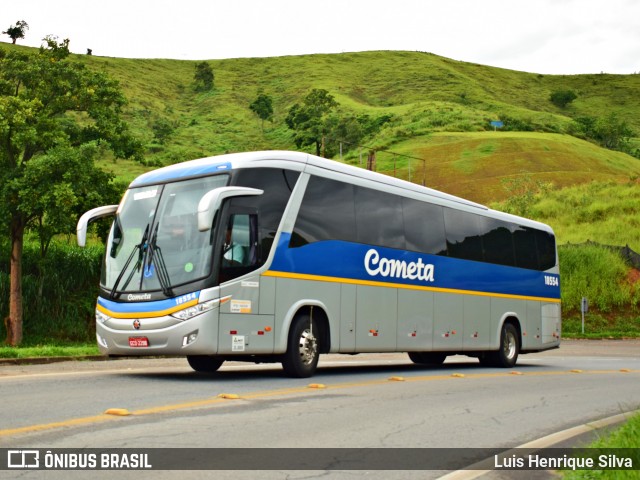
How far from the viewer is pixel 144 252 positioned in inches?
550

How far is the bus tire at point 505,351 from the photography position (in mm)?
21953

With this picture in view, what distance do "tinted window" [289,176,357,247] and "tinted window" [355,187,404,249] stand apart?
29 cm

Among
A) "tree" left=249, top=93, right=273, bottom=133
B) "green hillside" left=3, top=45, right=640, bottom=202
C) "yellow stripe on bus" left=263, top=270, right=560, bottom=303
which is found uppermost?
"tree" left=249, top=93, right=273, bottom=133

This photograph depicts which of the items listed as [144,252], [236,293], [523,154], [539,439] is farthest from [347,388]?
[523,154]

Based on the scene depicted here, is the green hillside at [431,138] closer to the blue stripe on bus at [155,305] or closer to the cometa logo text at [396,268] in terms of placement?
the cometa logo text at [396,268]

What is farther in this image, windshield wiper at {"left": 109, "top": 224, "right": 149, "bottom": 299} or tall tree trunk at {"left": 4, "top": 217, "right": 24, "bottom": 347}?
tall tree trunk at {"left": 4, "top": 217, "right": 24, "bottom": 347}

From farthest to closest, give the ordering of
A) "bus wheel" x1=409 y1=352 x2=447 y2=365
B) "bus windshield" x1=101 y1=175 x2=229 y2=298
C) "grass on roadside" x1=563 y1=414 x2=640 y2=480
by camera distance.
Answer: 1. "bus wheel" x1=409 y1=352 x2=447 y2=365
2. "bus windshield" x1=101 y1=175 x2=229 y2=298
3. "grass on roadside" x1=563 y1=414 x2=640 y2=480

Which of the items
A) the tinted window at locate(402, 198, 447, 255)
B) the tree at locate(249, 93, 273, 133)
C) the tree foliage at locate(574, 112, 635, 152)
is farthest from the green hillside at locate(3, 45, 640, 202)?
the tinted window at locate(402, 198, 447, 255)

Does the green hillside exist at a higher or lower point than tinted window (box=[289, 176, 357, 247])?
higher

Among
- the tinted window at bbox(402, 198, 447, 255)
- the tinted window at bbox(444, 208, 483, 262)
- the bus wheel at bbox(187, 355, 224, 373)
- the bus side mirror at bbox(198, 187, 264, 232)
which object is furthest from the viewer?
the tinted window at bbox(444, 208, 483, 262)

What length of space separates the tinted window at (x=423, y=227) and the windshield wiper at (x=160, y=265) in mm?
6097

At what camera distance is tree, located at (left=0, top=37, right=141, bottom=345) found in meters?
26.7

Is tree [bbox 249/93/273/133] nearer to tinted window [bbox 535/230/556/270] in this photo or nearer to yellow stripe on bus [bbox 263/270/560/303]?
tinted window [bbox 535/230/556/270]

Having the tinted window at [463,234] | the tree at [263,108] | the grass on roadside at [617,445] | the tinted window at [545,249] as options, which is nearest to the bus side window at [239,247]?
the grass on roadside at [617,445]
